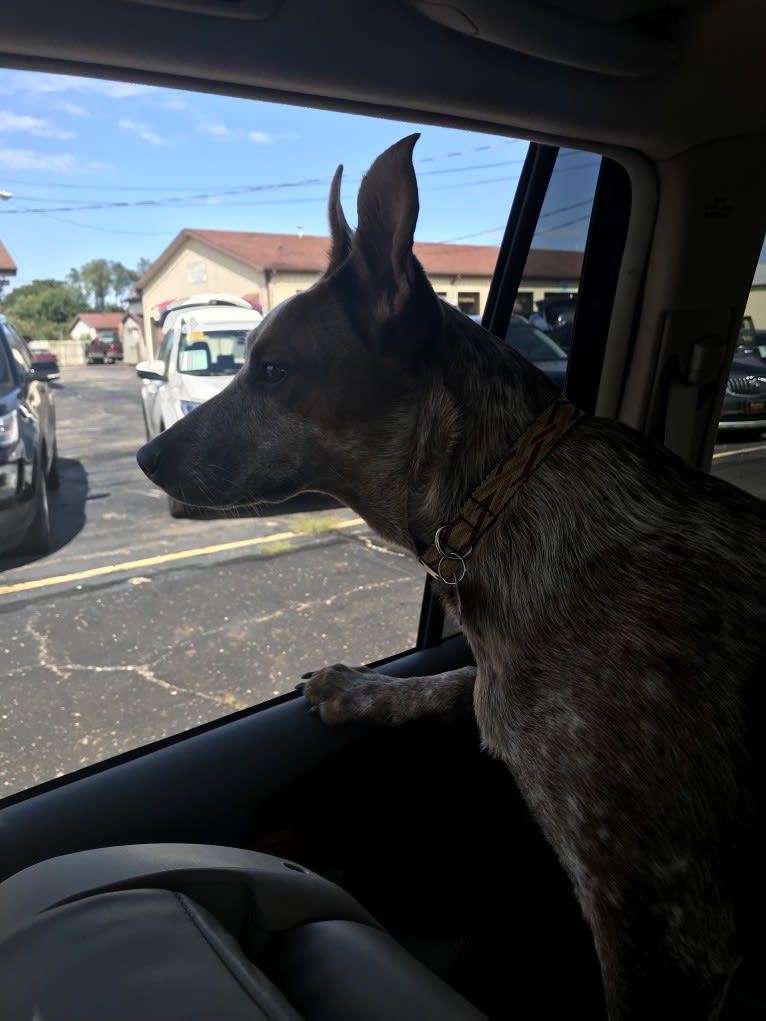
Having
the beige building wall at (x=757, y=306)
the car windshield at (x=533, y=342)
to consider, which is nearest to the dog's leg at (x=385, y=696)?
the car windshield at (x=533, y=342)

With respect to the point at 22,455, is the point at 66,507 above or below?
below

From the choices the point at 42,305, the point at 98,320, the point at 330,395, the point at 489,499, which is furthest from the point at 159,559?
the point at 489,499

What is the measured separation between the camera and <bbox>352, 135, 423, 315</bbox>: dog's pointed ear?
1392 millimetres

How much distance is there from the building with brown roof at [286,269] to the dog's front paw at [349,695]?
3.00ft

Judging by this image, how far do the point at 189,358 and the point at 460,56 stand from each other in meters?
2.05

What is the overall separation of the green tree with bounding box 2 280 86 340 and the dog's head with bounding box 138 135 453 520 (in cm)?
75

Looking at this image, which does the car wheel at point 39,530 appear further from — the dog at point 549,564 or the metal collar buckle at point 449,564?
the metal collar buckle at point 449,564

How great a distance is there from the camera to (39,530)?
280 centimetres

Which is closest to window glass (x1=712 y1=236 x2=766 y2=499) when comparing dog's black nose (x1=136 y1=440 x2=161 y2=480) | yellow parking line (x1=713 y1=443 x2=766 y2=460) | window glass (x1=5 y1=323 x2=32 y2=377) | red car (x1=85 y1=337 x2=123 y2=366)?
yellow parking line (x1=713 y1=443 x2=766 y2=460)

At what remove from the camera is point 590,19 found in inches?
62.4

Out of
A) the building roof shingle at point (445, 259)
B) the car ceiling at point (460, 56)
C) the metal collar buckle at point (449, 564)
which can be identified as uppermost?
the car ceiling at point (460, 56)

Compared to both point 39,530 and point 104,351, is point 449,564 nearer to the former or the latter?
point 39,530

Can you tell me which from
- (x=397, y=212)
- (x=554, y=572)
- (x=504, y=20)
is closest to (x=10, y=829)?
(x=554, y=572)

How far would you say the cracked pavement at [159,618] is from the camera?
1.99 m
